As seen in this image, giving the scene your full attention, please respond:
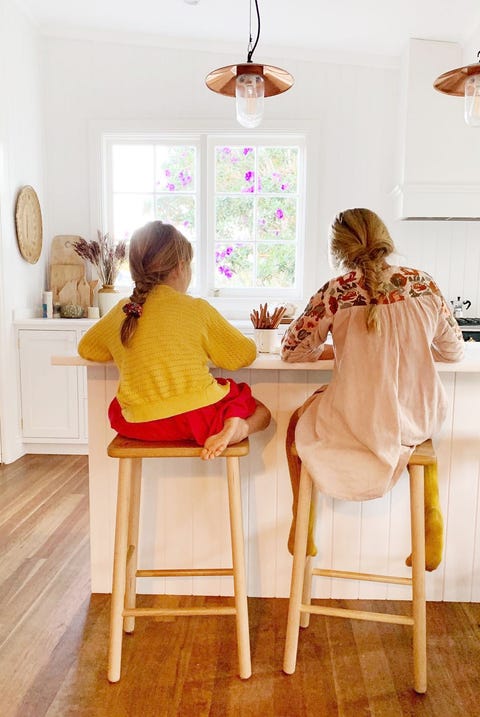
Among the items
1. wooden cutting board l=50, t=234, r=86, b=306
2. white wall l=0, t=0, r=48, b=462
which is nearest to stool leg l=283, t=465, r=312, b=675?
white wall l=0, t=0, r=48, b=462

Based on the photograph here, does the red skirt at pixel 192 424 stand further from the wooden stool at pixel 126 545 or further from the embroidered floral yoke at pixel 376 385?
the embroidered floral yoke at pixel 376 385

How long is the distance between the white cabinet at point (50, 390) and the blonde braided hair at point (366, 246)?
8.25 ft

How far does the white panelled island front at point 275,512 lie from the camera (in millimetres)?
1997

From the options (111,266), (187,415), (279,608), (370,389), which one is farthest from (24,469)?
(370,389)

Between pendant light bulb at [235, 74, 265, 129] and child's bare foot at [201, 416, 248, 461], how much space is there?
3.32 ft

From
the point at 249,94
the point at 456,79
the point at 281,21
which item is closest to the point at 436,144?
the point at 281,21

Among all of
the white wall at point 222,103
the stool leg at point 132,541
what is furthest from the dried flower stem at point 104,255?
the stool leg at point 132,541

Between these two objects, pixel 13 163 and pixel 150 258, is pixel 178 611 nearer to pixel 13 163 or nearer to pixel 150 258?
pixel 150 258

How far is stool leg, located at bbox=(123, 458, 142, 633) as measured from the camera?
1.86 m

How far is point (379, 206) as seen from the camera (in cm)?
403

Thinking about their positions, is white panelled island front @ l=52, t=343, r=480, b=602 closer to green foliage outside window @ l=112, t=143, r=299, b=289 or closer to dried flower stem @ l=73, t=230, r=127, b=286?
dried flower stem @ l=73, t=230, r=127, b=286

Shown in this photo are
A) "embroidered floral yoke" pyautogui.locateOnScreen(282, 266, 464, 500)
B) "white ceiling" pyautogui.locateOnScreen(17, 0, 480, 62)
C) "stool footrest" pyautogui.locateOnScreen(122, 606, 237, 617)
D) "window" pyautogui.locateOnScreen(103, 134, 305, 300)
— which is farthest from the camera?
"window" pyautogui.locateOnScreen(103, 134, 305, 300)

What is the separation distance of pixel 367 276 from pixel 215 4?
262 cm

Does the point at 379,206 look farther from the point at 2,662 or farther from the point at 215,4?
the point at 2,662
